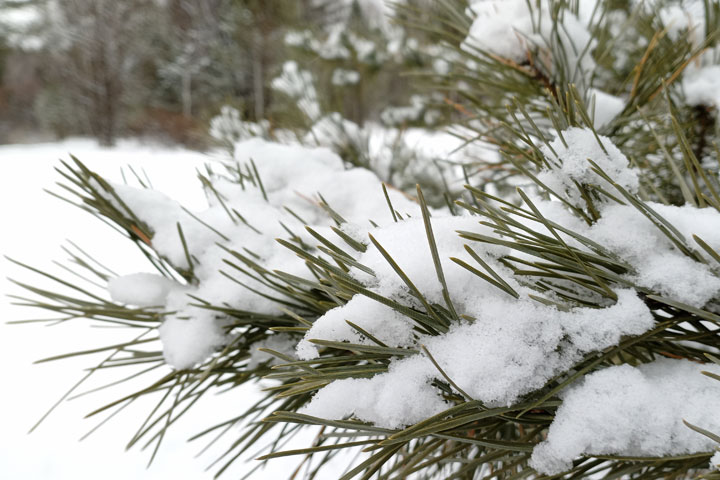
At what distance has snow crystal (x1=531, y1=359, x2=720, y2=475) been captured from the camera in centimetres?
20

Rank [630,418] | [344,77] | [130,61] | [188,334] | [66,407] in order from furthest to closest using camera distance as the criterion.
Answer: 1. [130,61]
2. [344,77]
3. [66,407]
4. [188,334]
5. [630,418]

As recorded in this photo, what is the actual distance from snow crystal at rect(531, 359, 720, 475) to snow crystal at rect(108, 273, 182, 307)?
31 cm

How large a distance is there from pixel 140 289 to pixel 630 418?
355 millimetres

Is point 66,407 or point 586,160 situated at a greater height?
point 586,160

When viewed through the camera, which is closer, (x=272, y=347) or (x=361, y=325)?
(x=361, y=325)

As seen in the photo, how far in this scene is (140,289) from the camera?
1.18 ft

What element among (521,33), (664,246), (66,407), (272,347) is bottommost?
(66,407)

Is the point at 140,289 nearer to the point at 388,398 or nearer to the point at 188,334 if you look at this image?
the point at 188,334

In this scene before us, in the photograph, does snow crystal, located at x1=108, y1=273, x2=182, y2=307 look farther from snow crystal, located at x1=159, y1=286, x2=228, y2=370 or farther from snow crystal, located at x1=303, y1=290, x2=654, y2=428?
snow crystal, located at x1=303, y1=290, x2=654, y2=428

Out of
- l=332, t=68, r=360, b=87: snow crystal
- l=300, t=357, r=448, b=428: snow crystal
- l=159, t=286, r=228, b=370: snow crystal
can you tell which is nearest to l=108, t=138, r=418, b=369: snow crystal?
l=159, t=286, r=228, b=370: snow crystal

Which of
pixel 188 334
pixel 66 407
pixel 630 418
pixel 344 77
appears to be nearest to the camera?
pixel 630 418

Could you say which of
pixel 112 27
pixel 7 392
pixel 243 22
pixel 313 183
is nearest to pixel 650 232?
pixel 313 183

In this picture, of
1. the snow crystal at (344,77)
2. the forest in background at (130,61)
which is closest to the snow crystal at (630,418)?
the snow crystal at (344,77)

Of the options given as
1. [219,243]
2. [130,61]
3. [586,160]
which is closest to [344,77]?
[219,243]
